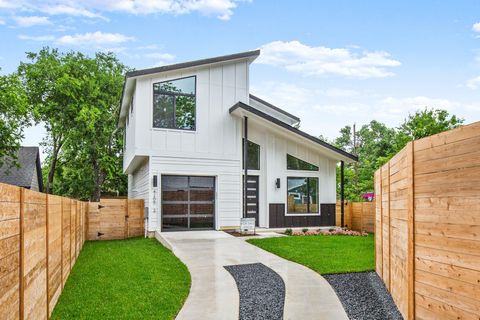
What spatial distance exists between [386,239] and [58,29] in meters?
24.2

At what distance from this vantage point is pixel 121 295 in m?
5.55

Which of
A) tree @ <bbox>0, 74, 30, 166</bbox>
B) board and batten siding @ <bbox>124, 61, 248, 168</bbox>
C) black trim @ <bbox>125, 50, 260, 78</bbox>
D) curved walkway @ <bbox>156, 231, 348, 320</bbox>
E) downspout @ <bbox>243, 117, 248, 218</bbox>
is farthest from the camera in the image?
tree @ <bbox>0, 74, 30, 166</bbox>

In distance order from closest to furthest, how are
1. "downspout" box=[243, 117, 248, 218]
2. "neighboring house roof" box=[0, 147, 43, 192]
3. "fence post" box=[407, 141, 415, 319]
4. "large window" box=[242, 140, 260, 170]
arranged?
1. "fence post" box=[407, 141, 415, 319]
2. "downspout" box=[243, 117, 248, 218]
3. "large window" box=[242, 140, 260, 170]
4. "neighboring house roof" box=[0, 147, 43, 192]

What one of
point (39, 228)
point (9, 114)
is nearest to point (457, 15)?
point (39, 228)

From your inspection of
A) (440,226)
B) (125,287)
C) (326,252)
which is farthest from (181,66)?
(440,226)

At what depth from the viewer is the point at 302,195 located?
1463 cm

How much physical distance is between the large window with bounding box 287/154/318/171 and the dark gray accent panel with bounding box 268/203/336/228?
1495mm

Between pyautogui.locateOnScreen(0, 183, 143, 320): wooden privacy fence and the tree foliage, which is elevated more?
the tree foliage

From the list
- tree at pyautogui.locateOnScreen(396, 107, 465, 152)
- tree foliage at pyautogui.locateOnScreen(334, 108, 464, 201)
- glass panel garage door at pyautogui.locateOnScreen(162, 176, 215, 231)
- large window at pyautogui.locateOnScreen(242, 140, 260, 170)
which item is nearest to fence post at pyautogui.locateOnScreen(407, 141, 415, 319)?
glass panel garage door at pyautogui.locateOnScreen(162, 176, 215, 231)

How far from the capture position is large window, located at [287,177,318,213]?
14.5 meters

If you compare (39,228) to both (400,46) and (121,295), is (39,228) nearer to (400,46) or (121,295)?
(121,295)

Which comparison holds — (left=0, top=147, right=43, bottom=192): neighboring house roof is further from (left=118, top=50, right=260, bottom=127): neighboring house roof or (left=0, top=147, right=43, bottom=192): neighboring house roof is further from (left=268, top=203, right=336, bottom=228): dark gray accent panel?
(left=268, top=203, right=336, bottom=228): dark gray accent panel

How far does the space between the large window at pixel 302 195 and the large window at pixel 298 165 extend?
39cm

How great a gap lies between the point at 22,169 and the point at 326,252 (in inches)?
778
